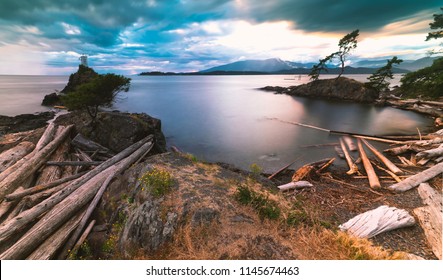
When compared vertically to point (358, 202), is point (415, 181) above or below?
above

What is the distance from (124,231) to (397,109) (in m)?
50.1

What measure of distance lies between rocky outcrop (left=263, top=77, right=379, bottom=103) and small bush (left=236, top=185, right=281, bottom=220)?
172ft

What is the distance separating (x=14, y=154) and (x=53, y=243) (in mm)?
8118

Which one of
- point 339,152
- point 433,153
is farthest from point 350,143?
point 433,153

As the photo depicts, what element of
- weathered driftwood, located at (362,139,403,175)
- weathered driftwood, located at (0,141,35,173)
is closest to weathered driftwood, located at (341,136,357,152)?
weathered driftwood, located at (362,139,403,175)

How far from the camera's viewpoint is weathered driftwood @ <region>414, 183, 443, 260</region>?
18.3ft

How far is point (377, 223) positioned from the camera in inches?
251

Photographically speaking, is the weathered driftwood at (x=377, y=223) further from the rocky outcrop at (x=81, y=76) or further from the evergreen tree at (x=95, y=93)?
the rocky outcrop at (x=81, y=76)

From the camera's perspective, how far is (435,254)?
5.43 meters

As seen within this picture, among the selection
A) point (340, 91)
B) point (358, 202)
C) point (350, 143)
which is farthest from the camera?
point (340, 91)

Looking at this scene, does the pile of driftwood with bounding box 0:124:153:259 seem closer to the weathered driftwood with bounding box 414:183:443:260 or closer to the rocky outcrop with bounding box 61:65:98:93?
the weathered driftwood with bounding box 414:183:443:260

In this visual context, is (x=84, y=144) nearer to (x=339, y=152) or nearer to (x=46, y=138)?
(x=46, y=138)
